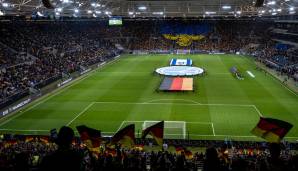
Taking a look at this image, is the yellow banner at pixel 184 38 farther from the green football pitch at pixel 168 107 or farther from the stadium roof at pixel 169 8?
the green football pitch at pixel 168 107

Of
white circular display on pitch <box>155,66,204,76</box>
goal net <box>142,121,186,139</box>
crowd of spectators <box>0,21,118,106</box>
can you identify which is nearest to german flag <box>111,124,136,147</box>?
goal net <box>142,121,186,139</box>

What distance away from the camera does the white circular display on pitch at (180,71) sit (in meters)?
58.3

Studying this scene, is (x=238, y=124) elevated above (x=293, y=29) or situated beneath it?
situated beneath

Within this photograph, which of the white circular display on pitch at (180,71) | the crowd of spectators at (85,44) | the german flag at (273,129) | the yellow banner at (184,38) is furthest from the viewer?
the yellow banner at (184,38)

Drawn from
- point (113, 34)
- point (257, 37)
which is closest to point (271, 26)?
point (257, 37)

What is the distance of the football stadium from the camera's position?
13.5 metres

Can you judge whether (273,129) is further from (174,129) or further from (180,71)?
(180,71)

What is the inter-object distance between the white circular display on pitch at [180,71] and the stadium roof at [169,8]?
19.6 meters

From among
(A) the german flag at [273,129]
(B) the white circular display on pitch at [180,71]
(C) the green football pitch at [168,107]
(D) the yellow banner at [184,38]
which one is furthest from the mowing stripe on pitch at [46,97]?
(D) the yellow banner at [184,38]

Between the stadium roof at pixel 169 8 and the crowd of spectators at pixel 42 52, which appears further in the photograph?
the stadium roof at pixel 169 8

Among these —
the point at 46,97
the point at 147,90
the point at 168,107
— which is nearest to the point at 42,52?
the point at 46,97

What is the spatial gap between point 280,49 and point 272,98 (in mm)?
39963

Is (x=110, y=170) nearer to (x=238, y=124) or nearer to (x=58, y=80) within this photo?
(x=238, y=124)

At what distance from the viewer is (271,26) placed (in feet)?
333
